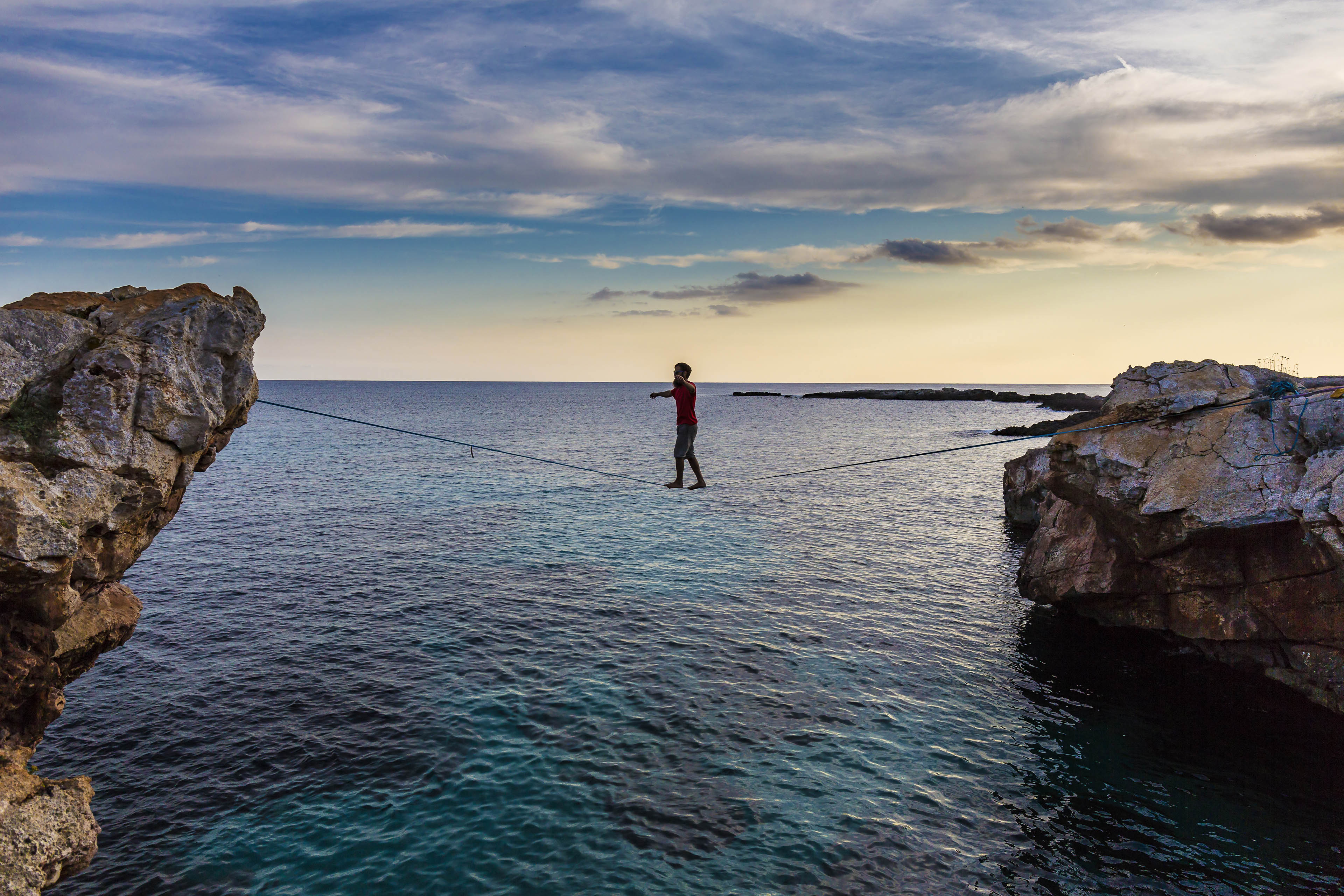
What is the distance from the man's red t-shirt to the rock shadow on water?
37.3ft

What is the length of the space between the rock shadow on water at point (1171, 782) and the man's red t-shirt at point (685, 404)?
1135 centimetres

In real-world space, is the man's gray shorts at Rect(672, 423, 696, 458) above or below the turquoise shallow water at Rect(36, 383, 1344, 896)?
above

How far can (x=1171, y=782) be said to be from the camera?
1418cm

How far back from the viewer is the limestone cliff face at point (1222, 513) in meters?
15.0

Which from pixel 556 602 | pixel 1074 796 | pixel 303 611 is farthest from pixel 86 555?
pixel 1074 796

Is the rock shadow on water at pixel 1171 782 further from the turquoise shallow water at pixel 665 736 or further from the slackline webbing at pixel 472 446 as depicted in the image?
the slackline webbing at pixel 472 446

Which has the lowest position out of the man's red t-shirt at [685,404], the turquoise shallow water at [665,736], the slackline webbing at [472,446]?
the turquoise shallow water at [665,736]

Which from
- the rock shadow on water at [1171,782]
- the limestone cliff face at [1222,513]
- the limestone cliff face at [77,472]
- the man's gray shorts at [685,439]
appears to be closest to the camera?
the limestone cliff face at [77,472]

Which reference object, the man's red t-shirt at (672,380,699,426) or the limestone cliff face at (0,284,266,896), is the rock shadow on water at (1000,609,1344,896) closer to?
the man's red t-shirt at (672,380,699,426)

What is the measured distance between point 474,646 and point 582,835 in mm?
9535

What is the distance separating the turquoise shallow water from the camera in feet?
39.0

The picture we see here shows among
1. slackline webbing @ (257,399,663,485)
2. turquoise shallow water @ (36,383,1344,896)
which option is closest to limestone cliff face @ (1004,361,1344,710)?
turquoise shallow water @ (36,383,1344,896)

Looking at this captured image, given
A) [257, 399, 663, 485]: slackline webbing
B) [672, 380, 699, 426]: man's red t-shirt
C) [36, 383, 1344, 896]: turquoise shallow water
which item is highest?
[672, 380, 699, 426]: man's red t-shirt

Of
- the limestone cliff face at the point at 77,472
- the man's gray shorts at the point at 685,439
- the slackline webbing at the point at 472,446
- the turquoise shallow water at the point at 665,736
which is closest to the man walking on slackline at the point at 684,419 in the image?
the man's gray shorts at the point at 685,439
